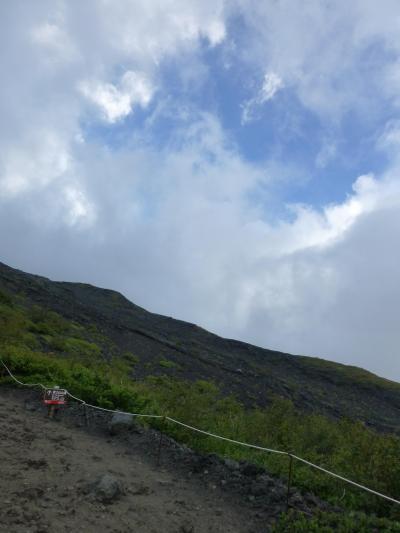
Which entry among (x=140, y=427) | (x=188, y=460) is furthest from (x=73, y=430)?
(x=188, y=460)

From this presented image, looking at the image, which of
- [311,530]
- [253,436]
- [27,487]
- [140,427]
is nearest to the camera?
[311,530]

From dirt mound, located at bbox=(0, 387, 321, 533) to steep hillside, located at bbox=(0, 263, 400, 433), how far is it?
626 inches

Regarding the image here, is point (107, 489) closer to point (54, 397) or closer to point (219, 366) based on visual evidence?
point (54, 397)

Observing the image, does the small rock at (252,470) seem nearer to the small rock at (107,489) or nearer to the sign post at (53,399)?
the small rock at (107,489)

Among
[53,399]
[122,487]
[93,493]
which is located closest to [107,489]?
[93,493]

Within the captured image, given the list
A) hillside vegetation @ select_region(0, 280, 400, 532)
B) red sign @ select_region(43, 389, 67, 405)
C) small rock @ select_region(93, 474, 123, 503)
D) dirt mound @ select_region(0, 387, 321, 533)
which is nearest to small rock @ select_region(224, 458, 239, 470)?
dirt mound @ select_region(0, 387, 321, 533)

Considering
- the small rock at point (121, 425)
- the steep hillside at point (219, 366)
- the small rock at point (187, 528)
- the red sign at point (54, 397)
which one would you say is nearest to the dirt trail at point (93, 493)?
the small rock at point (187, 528)

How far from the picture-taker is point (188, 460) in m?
9.70

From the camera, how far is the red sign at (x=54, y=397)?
12.3 metres

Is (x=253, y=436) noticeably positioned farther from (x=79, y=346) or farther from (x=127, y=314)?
(x=127, y=314)

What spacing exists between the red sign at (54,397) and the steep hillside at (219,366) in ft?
43.7

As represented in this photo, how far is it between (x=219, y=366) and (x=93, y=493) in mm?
37875

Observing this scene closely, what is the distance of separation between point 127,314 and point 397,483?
193 ft

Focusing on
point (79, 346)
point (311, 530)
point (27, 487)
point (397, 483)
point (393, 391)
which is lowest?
point (27, 487)
